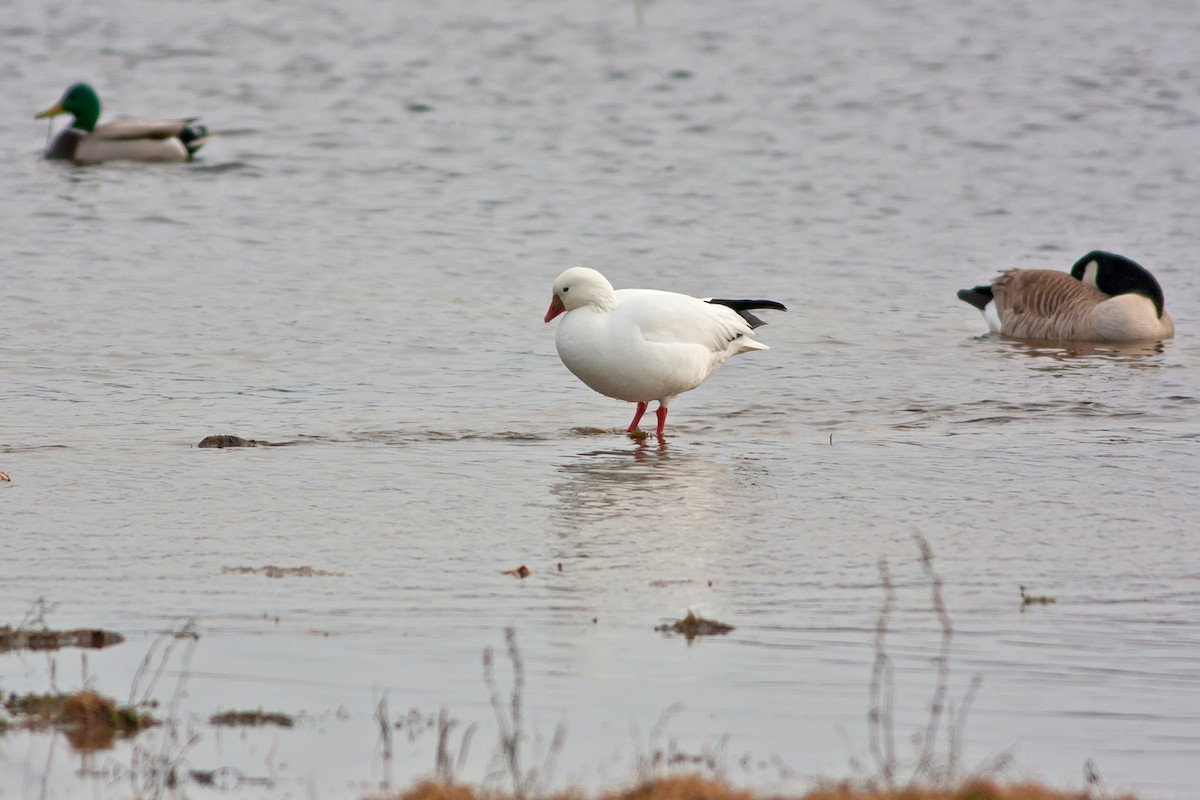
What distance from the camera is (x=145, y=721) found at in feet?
14.0

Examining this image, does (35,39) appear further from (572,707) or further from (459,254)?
(572,707)

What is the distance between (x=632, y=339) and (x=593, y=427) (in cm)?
98

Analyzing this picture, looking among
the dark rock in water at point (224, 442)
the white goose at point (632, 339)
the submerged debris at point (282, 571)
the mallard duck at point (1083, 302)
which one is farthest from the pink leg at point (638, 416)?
the mallard duck at point (1083, 302)

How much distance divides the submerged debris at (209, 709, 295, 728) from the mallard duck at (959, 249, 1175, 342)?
1019cm

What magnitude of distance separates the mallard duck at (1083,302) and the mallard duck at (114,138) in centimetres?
1197

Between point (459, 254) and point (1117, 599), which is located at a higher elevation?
point (459, 254)

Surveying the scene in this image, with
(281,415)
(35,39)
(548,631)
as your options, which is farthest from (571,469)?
(35,39)

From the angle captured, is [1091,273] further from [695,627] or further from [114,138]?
[114,138]

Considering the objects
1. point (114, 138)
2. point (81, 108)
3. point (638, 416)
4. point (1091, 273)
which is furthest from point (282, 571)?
point (81, 108)

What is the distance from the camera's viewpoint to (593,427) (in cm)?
968

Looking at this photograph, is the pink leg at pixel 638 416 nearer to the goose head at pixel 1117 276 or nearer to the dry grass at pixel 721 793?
the goose head at pixel 1117 276

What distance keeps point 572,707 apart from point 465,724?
0.34 metres

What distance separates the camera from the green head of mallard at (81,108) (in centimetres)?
2139

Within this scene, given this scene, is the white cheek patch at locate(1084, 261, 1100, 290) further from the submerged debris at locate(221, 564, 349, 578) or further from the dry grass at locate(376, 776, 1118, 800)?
the dry grass at locate(376, 776, 1118, 800)
